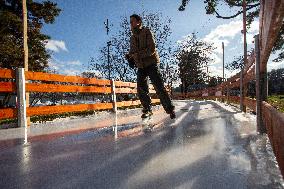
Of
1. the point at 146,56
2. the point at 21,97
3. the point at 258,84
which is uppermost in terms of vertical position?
the point at 146,56

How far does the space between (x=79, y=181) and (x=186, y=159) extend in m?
0.83

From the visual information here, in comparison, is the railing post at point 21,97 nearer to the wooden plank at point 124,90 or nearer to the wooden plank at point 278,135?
the wooden plank at point 278,135

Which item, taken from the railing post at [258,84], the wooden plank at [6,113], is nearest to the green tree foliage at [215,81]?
the wooden plank at [6,113]

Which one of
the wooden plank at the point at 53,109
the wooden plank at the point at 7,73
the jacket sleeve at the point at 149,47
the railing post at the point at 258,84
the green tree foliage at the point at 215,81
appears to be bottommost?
the wooden plank at the point at 53,109

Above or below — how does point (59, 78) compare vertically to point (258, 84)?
above

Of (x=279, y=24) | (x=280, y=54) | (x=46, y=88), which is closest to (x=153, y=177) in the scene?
(x=279, y=24)

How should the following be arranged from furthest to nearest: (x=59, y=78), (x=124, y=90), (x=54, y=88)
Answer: (x=124, y=90) < (x=59, y=78) < (x=54, y=88)

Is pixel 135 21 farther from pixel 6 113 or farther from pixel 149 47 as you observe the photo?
→ pixel 6 113

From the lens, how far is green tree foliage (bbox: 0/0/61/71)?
19016mm

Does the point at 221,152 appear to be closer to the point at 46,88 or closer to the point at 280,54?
the point at 46,88

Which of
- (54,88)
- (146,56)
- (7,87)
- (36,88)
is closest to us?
(7,87)

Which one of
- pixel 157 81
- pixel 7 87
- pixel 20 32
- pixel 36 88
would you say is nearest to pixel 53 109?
pixel 36 88

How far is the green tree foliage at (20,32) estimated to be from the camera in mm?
19016

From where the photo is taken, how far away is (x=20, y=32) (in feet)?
69.0
